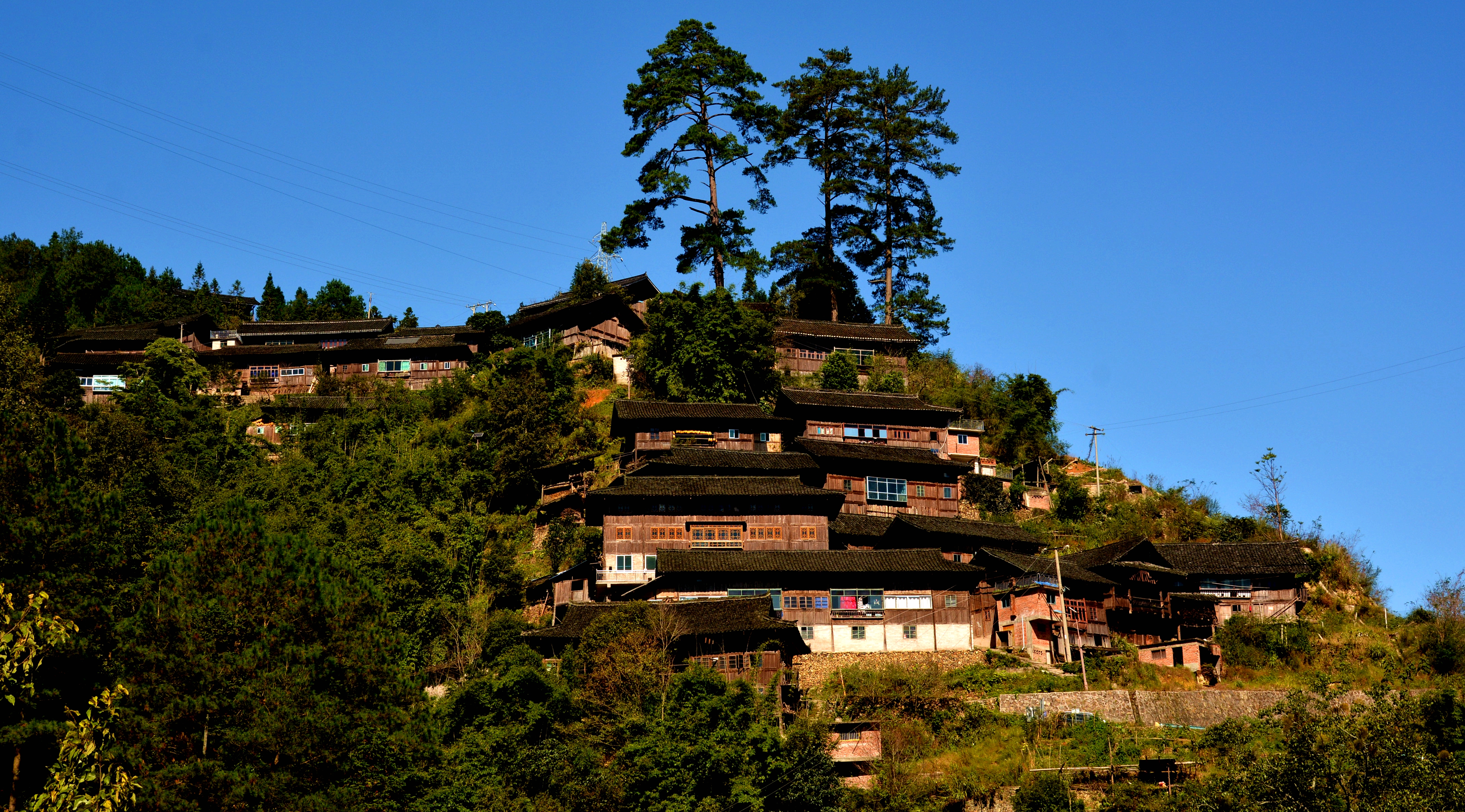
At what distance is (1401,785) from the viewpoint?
2259 cm

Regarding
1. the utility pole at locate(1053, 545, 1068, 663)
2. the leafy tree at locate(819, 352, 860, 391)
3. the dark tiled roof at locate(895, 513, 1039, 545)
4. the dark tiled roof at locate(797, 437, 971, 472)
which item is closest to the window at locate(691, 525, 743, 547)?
the dark tiled roof at locate(797, 437, 971, 472)

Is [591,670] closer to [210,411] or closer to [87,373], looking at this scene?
[210,411]

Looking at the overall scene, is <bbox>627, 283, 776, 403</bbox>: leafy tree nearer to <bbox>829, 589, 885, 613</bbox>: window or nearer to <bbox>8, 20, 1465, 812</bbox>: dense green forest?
<bbox>8, 20, 1465, 812</bbox>: dense green forest

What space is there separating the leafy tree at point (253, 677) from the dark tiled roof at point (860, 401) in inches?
1074

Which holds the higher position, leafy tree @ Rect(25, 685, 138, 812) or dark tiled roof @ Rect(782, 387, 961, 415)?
dark tiled roof @ Rect(782, 387, 961, 415)

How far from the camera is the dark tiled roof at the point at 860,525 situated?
4697 centimetres

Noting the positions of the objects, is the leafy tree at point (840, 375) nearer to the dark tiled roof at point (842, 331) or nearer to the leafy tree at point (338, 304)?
the dark tiled roof at point (842, 331)

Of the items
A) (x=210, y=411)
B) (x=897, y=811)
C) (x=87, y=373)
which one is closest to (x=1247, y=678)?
(x=897, y=811)

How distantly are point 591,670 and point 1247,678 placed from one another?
2207 centimetres

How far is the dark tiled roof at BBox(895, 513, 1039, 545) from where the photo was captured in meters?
46.7

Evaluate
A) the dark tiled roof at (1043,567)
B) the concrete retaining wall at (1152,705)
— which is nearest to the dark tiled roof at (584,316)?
the dark tiled roof at (1043,567)

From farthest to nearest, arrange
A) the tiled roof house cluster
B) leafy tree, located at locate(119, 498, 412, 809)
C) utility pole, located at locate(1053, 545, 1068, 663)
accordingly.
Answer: the tiled roof house cluster
utility pole, located at locate(1053, 545, 1068, 663)
leafy tree, located at locate(119, 498, 412, 809)

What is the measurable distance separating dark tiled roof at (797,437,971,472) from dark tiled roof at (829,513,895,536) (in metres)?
2.32

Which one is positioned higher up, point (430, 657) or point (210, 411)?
point (210, 411)
